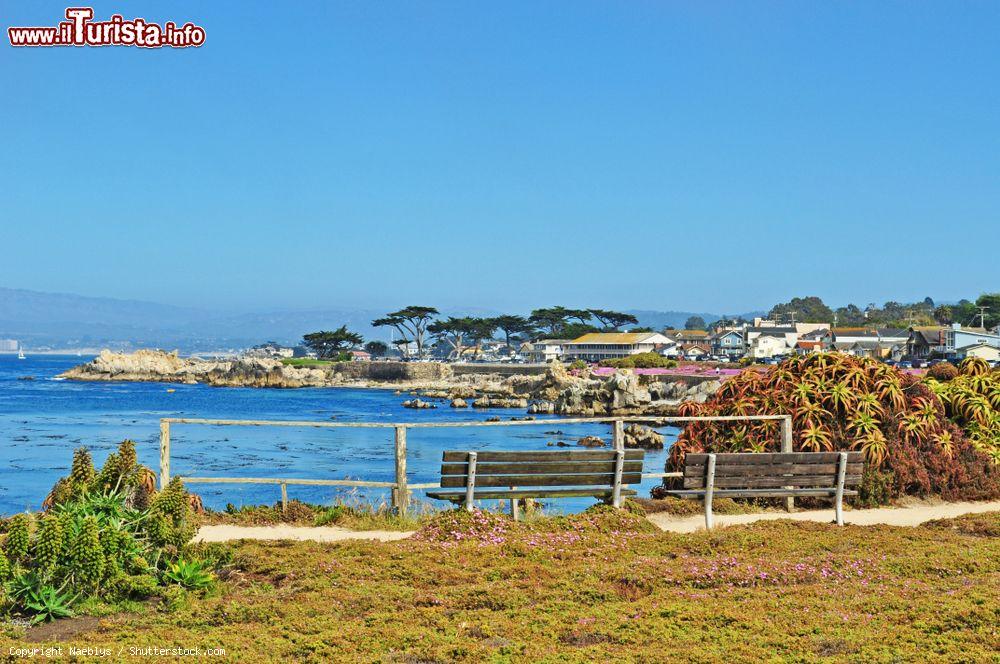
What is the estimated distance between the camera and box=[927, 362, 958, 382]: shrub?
55.2 ft

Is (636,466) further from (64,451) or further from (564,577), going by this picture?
(64,451)

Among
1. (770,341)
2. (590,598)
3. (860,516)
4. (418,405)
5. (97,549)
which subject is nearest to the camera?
(97,549)

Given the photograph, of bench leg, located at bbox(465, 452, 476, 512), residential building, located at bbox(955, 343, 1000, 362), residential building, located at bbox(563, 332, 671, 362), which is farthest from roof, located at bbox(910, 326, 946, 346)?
bench leg, located at bbox(465, 452, 476, 512)

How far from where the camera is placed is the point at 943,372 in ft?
55.8

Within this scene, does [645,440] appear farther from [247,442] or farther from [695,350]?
[695,350]

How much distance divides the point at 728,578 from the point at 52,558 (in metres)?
5.05

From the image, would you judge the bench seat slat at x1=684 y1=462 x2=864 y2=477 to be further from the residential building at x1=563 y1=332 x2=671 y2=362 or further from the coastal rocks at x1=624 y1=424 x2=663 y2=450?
the residential building at x1=563 y1=332 x2=671 y2=362

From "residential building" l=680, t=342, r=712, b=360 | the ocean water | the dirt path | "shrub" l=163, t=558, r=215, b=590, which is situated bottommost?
the ocean water

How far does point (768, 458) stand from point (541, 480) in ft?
8.28

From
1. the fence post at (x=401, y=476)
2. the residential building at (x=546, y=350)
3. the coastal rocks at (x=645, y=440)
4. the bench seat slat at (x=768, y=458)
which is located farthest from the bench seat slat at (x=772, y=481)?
the residential building at (x=546, y=350)

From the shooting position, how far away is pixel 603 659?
5.73 m

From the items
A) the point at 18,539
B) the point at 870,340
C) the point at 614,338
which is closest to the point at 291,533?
the point at 18,539

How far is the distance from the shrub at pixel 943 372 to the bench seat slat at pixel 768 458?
6791mm

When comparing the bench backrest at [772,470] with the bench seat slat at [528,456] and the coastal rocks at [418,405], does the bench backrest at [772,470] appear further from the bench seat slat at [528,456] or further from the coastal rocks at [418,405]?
the coastal rocks at [418,405]
